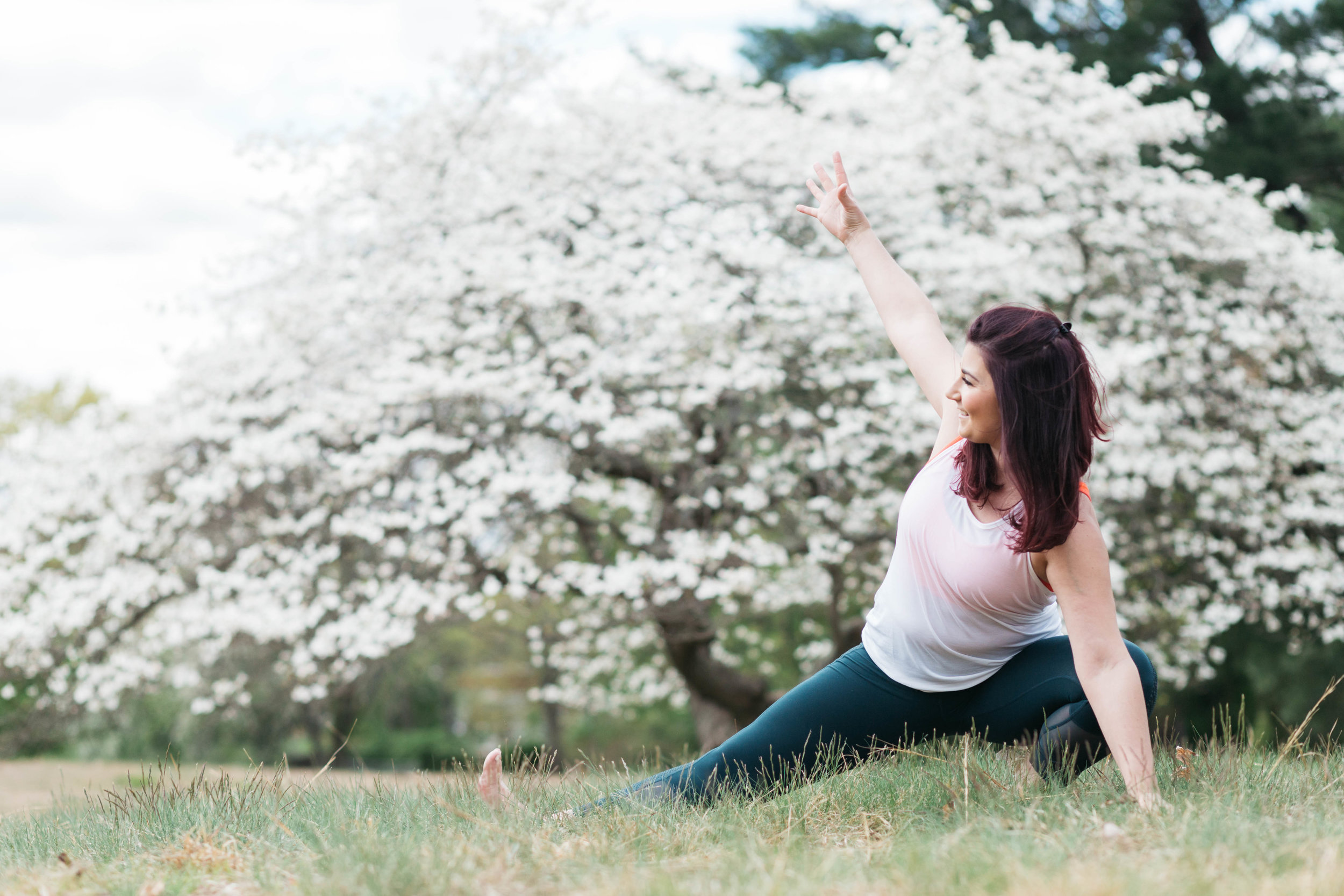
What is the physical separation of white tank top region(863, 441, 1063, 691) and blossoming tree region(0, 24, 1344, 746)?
3466 millimetres

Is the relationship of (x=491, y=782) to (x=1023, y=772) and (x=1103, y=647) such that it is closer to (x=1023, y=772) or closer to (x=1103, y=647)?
(x=1023, y=772)

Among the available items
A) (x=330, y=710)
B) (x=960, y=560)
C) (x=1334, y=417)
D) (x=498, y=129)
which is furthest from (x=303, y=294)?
(x=1334, y=417)

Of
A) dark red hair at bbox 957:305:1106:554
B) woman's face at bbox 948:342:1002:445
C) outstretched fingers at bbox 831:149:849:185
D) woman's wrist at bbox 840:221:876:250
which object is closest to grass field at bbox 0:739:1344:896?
dark red hair at bbox 957:305:1106:554

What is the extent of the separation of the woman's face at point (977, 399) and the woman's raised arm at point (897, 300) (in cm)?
22

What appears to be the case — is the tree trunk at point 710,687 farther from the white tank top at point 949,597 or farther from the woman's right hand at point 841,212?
the white tank top at point 949,597

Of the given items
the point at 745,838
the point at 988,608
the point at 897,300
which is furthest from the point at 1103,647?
the point at 897,300

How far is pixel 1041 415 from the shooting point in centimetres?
215

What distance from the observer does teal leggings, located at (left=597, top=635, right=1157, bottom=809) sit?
2404 mm

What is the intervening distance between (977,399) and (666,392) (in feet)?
14.2

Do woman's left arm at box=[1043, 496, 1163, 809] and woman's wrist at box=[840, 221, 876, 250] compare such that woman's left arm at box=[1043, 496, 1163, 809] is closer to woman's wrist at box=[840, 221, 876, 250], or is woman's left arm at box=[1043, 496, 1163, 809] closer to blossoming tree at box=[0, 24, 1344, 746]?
woman's wrist at box=[840, 221, 876, 250]

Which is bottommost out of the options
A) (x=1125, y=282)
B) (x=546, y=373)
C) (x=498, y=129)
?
(x=546, y=373)

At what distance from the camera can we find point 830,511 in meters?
6.47

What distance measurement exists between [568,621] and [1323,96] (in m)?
9.51

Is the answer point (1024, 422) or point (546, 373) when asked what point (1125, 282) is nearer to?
point (546, 373)
